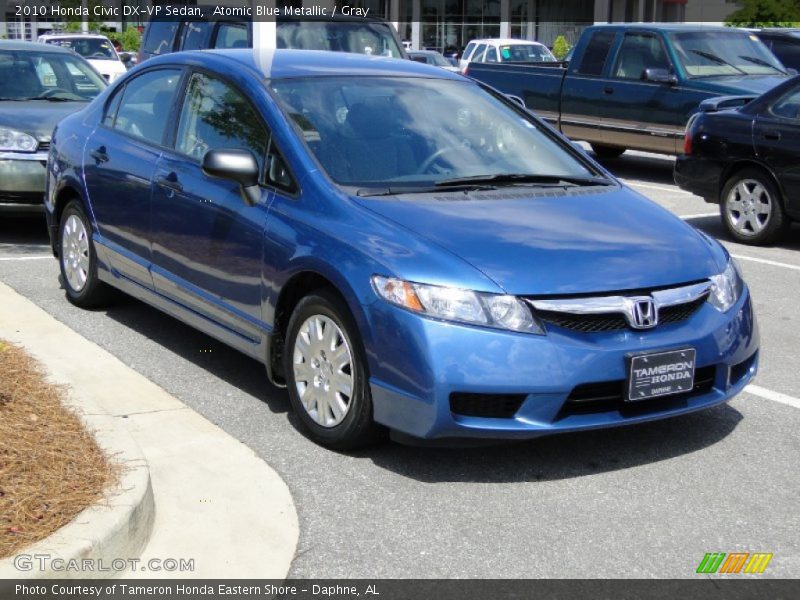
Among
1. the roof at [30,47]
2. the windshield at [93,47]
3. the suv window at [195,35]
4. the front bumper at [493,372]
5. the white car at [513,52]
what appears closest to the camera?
the front bumper at [493,372]

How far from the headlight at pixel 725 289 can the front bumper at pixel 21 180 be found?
632cm

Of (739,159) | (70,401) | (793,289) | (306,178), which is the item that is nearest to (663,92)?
(739,159)

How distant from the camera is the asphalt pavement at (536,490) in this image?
4312 millimetres

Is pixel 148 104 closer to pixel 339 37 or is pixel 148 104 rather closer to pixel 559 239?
pixel 559 239

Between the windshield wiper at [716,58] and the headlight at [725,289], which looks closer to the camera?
the headlight at [725,289]

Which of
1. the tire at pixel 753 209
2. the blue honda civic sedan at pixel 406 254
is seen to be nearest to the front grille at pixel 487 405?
the blue honda civic sedan at pixel 406 254

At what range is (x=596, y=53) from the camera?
635 inches

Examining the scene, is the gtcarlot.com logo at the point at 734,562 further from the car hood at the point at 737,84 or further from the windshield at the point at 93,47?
the windshield at the point at 93,47

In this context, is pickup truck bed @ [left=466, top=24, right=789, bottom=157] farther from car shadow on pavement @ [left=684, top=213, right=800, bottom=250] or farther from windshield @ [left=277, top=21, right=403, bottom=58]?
windshield @ [left=277, top=21, right=403, bottom=58]

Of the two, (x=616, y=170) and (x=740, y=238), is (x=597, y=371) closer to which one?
(x=740, y=238)

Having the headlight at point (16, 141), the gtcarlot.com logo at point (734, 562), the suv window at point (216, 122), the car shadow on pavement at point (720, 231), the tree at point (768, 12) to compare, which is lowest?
the car shadow on pavement at point (720, 231)

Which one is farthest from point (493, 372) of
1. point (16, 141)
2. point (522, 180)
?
point (16, 141)

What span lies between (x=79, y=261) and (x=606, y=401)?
406cm

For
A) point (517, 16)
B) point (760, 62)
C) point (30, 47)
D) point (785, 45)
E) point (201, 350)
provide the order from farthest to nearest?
point (517, 16)
point (785, 45)
point (760, 62)
point (30, 47)
point (201, 350)
